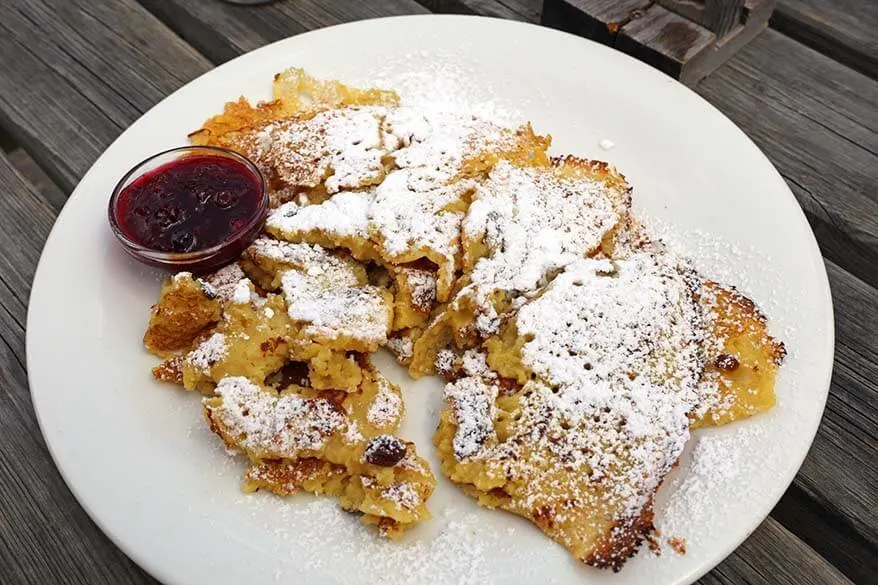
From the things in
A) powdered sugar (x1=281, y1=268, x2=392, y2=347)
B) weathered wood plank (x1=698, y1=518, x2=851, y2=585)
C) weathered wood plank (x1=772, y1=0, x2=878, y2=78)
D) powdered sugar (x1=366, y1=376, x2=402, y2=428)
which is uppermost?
weathered wood plank (x1=772, y1=0, x2=878, y2=78)

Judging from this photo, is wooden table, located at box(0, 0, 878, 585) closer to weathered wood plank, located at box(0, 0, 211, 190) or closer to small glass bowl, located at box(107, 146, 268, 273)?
weathered wood plank, located at box(0, 0, 211, 190)

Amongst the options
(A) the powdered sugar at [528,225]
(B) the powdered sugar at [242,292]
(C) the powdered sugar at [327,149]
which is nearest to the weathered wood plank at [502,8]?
(C) the powdered sugar at [327,149]

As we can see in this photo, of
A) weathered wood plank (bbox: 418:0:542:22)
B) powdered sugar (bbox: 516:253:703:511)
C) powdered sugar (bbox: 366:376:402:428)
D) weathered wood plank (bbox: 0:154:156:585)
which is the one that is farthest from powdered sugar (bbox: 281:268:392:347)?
weathered wood plank (bbox: 418:0:542:22)

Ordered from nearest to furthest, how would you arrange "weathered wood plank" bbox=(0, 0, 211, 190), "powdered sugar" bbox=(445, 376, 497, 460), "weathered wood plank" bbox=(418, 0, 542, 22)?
"powdered sugar" bbox=(445, 376, 497, 460) < "weathered wood plank" bbox=(0, 0, 211, 190) < "weathered wood plank" bbox=(418, 0, 542, 22)

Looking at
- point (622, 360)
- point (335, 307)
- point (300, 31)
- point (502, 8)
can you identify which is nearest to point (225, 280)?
point (335, 307)

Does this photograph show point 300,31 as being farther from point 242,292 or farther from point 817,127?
point 817,127

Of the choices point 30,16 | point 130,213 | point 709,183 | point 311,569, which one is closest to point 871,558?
point 709,183
